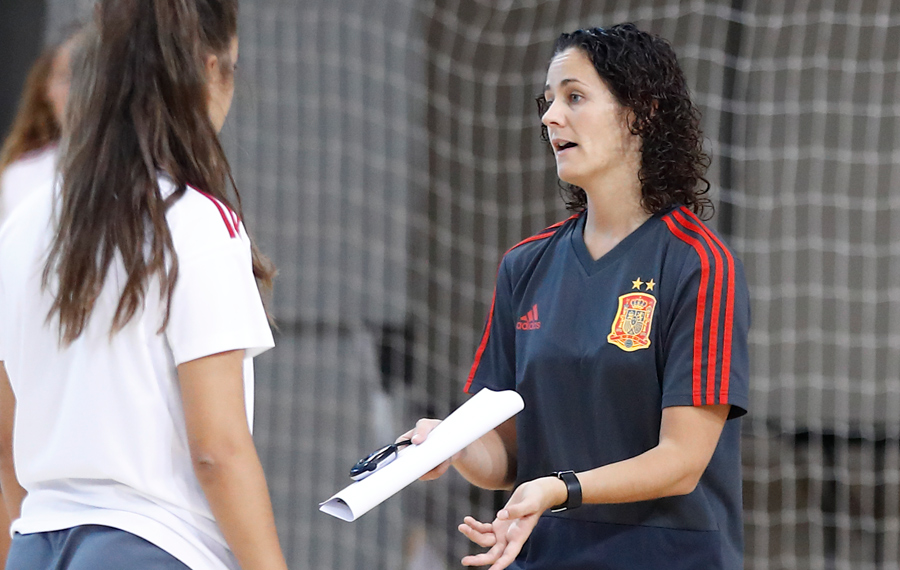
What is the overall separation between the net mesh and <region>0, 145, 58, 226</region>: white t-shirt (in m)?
1.39

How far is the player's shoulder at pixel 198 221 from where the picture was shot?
3.10ft

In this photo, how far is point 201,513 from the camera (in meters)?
0.96

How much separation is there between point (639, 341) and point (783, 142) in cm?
321

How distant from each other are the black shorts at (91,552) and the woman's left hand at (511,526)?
359 mm

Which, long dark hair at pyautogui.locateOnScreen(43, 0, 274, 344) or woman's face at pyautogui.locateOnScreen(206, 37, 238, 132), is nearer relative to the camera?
long dark hair at pyautogui.locateOnScreen(43, 0, 274, 344)

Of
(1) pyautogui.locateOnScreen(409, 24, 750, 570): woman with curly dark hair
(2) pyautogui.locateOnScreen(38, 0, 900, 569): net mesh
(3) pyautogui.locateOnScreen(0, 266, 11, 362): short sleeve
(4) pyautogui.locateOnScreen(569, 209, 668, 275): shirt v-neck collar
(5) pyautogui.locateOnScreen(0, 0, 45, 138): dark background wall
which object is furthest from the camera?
(2) pyautogui.locateOnScreen(38, 0, 900, 569): net mesh

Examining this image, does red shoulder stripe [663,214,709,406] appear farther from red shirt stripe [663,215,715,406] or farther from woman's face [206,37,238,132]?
woman's face [206,37,238,132]

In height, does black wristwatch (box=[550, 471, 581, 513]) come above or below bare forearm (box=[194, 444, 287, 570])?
below

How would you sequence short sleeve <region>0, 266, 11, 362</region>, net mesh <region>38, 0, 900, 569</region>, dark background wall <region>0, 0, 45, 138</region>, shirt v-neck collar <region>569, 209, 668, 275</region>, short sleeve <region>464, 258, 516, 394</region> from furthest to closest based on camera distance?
net mesh <region>38, 0, 900, 569</region> < dark background wall <region>0, 0, 45, 138</region> < short sleeve <region>464, 258, 516, 394</region> < shirt v-neck collar <region>569, 209, 668, 275</region> < short sleeve <region>0, 266, 11, 362</region>

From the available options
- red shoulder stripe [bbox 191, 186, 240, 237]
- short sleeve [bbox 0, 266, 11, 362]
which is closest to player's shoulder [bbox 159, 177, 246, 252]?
red shoulder stripe [bbox 191, 186, 240, 237]

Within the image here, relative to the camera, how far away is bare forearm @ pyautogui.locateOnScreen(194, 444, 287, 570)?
927mm

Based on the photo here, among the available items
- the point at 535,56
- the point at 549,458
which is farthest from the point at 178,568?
the point at 535,56

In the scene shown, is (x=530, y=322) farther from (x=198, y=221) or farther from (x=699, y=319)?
(x=198, y=221)

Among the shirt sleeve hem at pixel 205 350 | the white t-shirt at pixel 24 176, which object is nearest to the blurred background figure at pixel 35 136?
the white t-shirt at pixel 24 176
